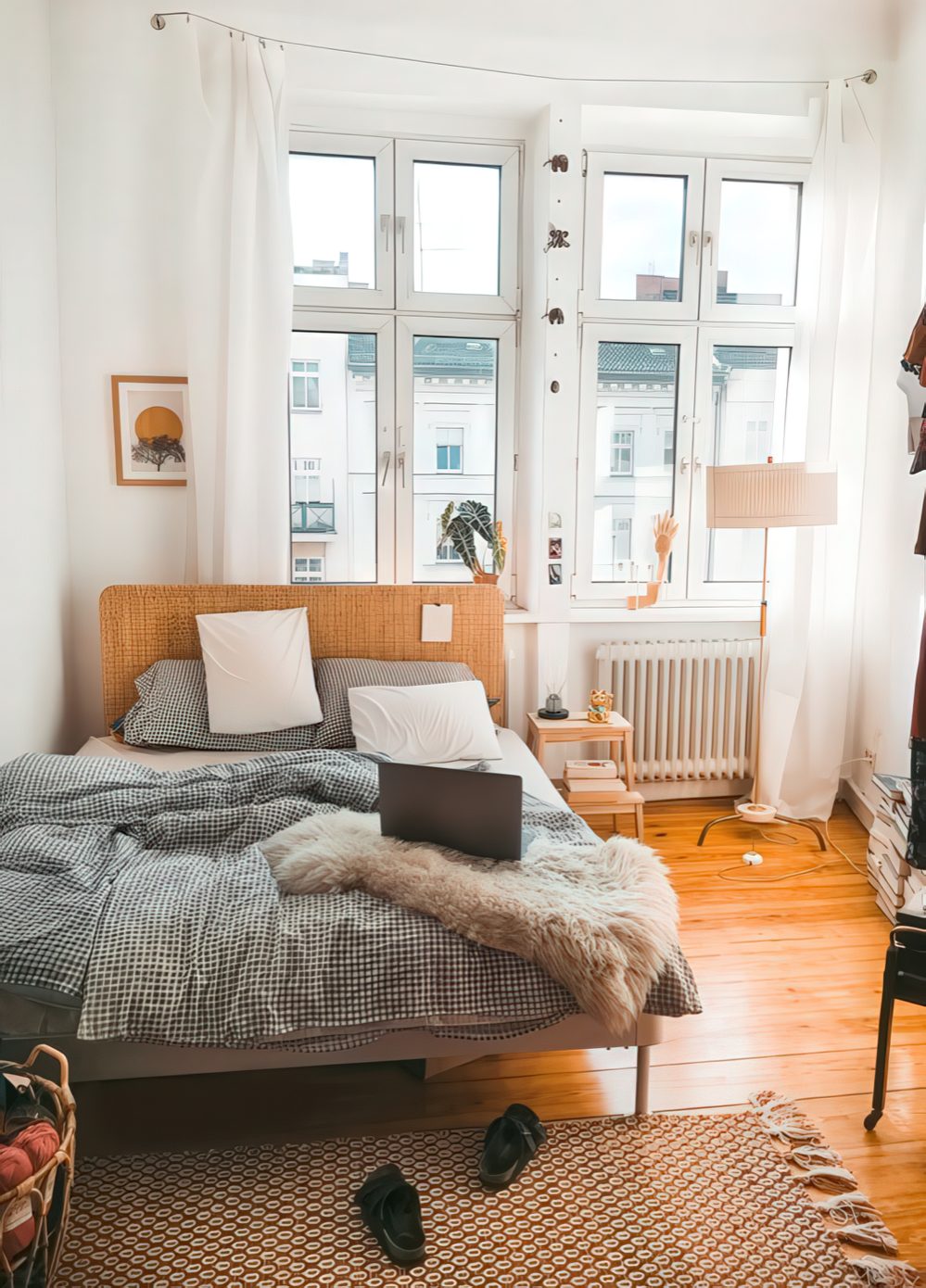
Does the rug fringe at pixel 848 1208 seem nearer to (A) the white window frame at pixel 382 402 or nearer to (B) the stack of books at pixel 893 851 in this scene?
(B) the stack of books at pixel 893 851

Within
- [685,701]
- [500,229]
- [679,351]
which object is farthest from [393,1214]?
[500,229]

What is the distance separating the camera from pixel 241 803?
2584 millimetres

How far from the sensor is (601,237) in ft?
13.4

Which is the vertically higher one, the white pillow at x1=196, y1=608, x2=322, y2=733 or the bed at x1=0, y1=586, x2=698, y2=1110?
the white pillow at x1=196, y1=608, x2=322, y2=733

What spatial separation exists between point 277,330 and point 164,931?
2.40 m

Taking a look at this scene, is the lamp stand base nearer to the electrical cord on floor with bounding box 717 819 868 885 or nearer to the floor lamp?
the electrical cord on floor with bounding box 717 819 868 885

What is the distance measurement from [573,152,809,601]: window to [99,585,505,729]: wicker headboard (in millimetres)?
661

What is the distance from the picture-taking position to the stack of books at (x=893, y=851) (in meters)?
3.10

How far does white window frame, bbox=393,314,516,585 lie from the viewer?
404 centimetres

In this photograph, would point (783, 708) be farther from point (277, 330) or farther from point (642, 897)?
point (277, 330)

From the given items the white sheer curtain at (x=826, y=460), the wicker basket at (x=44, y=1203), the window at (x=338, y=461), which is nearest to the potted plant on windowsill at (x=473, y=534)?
the window at (x=338, y=461)

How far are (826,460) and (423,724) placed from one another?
191cm

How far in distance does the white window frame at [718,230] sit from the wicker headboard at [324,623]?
5.12ft

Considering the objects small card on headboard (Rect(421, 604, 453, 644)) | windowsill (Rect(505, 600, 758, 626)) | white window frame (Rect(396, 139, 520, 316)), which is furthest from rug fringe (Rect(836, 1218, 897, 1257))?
white window frame (Rect(396, 139, 520, 316))
